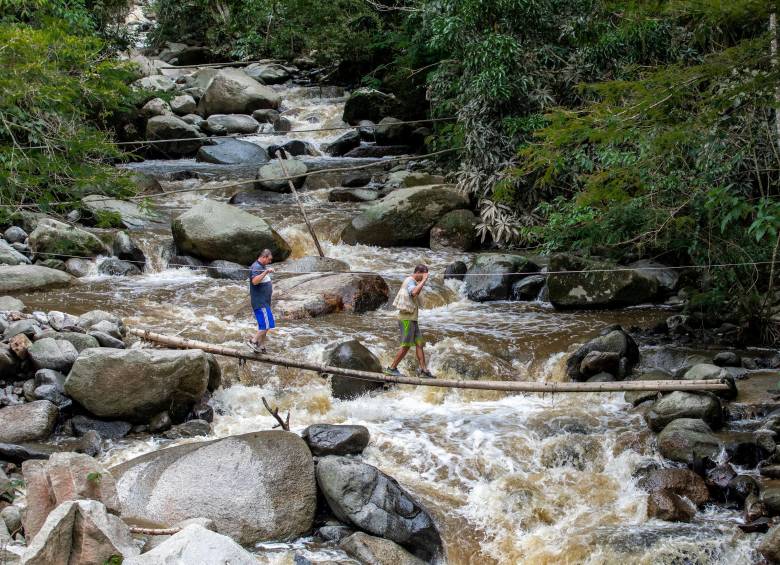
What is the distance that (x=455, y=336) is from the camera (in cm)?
1077

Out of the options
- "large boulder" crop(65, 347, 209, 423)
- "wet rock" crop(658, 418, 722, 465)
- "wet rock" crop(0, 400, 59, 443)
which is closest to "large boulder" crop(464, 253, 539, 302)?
"wet rock" crop(658, 418, 722, 465)

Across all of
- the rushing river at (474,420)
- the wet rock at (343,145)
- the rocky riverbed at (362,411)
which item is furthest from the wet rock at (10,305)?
the wet rock at (343,145)

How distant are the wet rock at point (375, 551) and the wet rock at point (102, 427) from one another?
298 centimetres

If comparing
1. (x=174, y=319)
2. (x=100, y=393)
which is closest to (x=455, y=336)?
(x=174, y=319)

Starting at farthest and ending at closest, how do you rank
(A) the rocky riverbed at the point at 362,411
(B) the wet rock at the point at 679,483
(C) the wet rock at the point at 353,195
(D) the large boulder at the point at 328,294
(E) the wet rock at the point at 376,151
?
(E) the wet rock at the point at 376,151, (C) the wet rock at the point at 353,195, (D) the large boulder at the point at 328,294, (B) the wet rock at the point at 679,483, (A) the rocky riverbed at the point at 362,411

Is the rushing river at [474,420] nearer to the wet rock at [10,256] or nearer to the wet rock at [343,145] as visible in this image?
the wet rock at [10,256]

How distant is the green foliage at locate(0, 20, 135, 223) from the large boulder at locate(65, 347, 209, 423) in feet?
7.23

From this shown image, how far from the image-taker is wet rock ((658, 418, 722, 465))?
724 cm

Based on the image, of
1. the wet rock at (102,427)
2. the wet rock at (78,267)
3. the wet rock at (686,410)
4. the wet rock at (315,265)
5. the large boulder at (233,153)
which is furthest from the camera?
the large boulder at (233,153)

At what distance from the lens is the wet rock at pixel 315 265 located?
1279 centimetres

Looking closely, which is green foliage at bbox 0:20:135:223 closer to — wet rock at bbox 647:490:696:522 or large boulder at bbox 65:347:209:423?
large boulder at bbox 65:347:209:423

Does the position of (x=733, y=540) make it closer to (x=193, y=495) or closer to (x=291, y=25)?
(x=193, y=495)

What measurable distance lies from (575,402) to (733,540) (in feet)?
9.04

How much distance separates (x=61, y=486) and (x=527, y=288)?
8526mm
